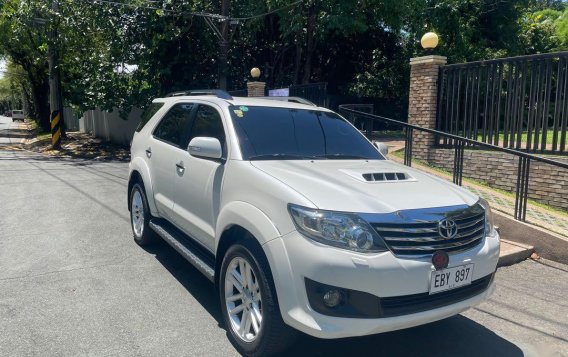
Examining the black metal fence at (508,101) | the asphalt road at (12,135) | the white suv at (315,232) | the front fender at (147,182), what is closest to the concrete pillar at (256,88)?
the black metal fence at (508,101)

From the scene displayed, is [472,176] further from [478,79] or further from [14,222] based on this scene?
[14,222]

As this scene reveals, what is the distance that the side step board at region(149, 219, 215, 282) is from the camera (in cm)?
392

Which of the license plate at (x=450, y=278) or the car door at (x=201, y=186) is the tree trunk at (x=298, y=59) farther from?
the license plate at (x=450, y=278)

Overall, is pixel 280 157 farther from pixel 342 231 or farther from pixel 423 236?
pixel 423 236

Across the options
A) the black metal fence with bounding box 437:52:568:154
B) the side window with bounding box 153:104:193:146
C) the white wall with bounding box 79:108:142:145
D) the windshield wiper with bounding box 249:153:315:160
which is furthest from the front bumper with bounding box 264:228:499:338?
the white wall with bounding box 79:108:142:145

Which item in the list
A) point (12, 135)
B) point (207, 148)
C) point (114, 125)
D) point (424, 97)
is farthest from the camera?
point (12, 135)

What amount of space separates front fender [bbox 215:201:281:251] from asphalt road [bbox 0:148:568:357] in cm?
89

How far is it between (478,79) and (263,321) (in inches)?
293

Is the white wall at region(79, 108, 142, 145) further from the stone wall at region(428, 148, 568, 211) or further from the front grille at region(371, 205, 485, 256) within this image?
the front grille at region(371, 205, 485, 256)

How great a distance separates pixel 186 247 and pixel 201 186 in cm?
72

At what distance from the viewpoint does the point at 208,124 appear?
14.5 feet

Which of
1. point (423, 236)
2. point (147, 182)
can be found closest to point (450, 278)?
point (423, 236)

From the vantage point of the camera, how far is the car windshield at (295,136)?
12.9 feet

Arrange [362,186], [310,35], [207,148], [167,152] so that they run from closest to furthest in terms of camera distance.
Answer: [362,186]
[207,148]
[167,152]
[310,35]
